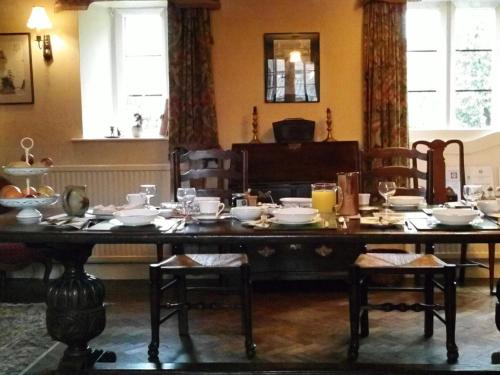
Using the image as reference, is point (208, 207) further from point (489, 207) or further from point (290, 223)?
point (489, 207)

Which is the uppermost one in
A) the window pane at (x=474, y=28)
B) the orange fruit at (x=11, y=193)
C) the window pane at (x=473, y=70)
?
the window pane at (x=474, y=28)

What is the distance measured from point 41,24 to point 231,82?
1.41 m

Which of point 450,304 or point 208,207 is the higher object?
point 208,207

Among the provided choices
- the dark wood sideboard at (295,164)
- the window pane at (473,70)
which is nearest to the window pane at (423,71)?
the window pane at (473,70)

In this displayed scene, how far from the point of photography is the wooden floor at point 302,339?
251 cm

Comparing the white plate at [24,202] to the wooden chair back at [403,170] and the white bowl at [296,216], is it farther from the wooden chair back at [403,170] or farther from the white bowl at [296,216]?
the wooden chair back at [403,170]

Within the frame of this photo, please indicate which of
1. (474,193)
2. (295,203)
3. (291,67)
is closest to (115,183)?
(291,67)

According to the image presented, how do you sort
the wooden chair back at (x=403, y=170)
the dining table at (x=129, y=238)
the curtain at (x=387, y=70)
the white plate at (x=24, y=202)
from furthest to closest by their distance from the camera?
1. the curtain at (x=387, y=70)
2. the wooden chair back at (x=403, y=170)
3. the white plate at (x=24, y=202)
4. the dining table at (x=129, y=238)

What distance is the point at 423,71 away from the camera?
4738mm

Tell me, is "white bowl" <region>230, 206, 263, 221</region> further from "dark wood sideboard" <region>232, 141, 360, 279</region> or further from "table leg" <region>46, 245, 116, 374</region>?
"dark wood sideboard" <region>232, 141, 360, 279</region>

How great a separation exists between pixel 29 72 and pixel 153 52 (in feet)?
3.10

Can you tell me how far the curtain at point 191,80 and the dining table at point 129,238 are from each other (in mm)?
1902

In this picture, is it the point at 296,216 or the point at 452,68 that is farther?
the point at 452,68

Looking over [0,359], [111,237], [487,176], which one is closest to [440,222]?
[111,237]
